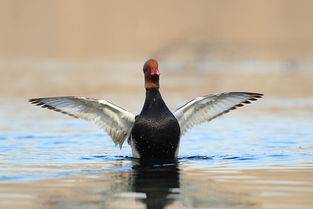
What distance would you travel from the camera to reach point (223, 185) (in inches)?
369

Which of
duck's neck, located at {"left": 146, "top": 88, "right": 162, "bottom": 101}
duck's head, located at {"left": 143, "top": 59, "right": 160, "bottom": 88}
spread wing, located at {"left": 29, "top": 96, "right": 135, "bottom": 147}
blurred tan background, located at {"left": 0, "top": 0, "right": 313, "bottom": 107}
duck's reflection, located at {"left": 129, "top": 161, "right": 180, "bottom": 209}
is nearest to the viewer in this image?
duck's reflection, located at {"left": 129, "top": 161, "right": 180, "bottom": 209}

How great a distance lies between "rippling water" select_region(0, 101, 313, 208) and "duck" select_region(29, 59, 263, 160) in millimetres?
295

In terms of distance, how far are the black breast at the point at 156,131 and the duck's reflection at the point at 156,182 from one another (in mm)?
231

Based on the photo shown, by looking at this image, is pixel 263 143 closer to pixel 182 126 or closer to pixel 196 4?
pixel 182 126

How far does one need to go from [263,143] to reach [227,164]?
2.50m

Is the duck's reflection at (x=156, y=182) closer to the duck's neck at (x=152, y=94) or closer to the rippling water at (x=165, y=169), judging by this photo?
the rippling water at (x=165, y=169)

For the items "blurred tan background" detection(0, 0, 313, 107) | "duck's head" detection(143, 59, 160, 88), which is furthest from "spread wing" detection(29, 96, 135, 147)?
"blurred tan background" detection(0, 0, 313, 107)

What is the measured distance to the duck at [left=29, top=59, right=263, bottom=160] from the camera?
37.5ft

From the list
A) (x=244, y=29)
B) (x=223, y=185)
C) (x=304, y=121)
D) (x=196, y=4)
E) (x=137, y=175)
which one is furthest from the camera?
(x=196, y=4)

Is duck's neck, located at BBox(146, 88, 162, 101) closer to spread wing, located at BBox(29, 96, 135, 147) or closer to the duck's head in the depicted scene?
the duck's head

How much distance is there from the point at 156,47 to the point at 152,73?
114 feet

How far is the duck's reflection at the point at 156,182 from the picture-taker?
845cm

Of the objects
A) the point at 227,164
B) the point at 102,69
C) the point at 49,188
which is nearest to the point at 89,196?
the point at 49,188

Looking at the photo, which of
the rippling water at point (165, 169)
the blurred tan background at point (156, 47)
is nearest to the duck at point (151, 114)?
the rippling water at point (165, 169)
